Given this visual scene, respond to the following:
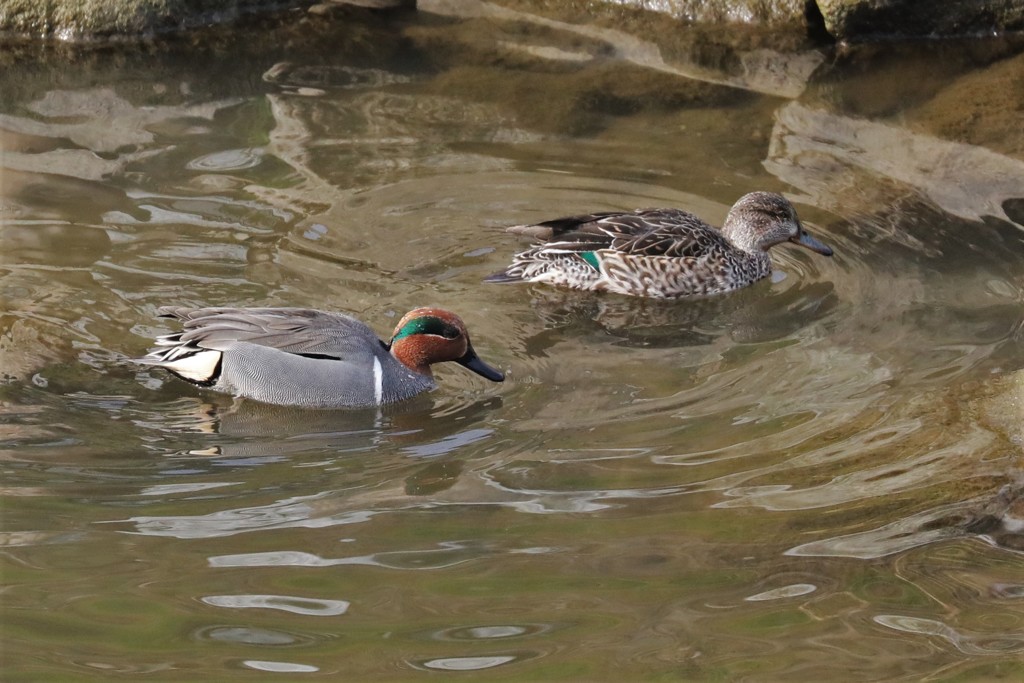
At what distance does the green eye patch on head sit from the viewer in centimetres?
650

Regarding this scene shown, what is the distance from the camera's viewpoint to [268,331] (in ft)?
21.1

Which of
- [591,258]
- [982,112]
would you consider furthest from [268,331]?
[982,112]

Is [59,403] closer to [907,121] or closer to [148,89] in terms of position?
[148,89]

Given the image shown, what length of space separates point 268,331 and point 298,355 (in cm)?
20

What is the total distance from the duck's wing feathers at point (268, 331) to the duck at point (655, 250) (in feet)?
5.06

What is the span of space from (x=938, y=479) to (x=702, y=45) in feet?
20.1

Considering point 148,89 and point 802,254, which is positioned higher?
point 148,89

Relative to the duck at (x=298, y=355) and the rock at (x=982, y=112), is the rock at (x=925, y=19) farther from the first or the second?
the duck at (x=298, y=355)

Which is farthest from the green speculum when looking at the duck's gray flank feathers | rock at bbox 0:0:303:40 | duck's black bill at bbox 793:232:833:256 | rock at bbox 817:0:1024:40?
rock at bbox 0:0:303:40

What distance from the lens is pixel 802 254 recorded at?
8.48m

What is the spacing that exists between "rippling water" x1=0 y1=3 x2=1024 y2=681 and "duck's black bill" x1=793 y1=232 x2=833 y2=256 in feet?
0.43

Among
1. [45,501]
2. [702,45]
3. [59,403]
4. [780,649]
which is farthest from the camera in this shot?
[702,45]

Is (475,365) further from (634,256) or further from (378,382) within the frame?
(634,256)

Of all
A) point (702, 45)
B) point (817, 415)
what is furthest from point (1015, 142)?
point (817, 415)
